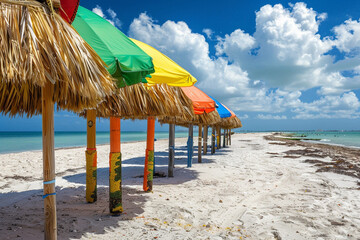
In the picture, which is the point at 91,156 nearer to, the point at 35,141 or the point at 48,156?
the point at 48,156

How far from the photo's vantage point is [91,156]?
4.35 meters

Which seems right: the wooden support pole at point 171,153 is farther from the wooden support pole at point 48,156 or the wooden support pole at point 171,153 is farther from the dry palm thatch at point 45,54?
the dry palm thatch at point 45,54

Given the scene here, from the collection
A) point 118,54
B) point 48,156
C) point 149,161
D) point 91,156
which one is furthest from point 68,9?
point 149,161

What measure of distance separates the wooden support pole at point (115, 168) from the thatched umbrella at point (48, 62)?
4.54ft

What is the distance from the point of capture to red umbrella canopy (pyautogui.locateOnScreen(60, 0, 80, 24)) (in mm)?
2231

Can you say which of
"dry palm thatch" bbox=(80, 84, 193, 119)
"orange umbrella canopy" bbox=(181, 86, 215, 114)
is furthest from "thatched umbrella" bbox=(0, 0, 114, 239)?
"orange umbrella canopy" bbox=(181, 86, 215, 114)

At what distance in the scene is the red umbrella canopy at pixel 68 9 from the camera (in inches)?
87.9

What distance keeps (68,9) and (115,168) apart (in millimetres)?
2350

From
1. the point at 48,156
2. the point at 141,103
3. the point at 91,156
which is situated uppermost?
the point at 141,103

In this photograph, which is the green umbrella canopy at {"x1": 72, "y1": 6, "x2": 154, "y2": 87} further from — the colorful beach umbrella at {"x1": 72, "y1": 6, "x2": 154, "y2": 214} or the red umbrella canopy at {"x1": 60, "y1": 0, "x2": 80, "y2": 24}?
the red umbrella canopy at {"x1": 60, "y1": 0, "x2": 80, "y2": 24}

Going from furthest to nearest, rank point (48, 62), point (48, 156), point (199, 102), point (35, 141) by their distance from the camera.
A: point (35, 141), point (199, 102), point (48, 156), point (48, 62)

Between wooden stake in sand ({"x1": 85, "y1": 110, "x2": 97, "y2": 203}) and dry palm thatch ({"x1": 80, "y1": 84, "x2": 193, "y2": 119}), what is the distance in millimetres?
201

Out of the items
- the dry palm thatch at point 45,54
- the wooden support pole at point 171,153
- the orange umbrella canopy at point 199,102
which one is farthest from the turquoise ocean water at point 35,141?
the dry palm thatch at point 45,54

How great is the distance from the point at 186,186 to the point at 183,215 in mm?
1988
